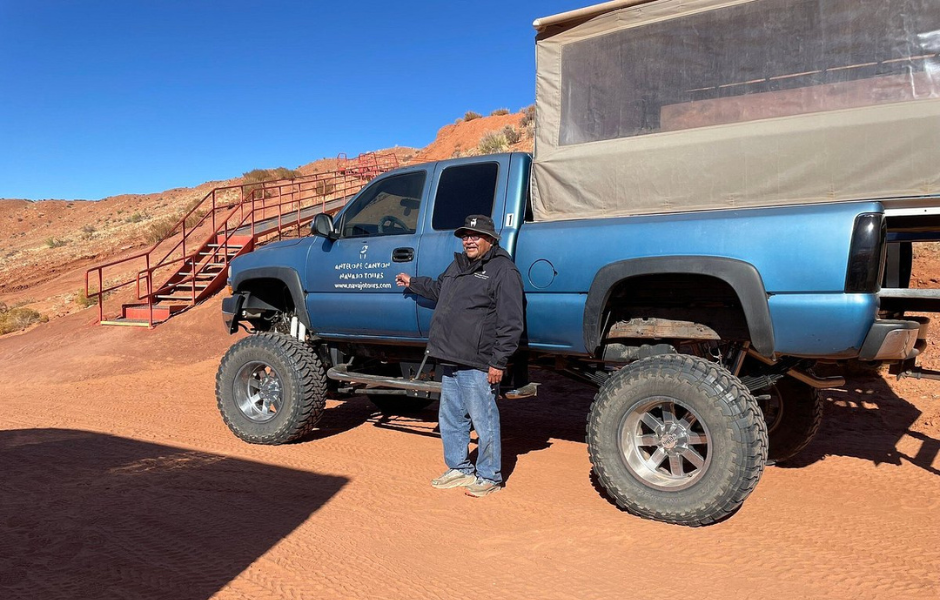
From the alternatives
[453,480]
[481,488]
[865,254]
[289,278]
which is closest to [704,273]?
[865,254]

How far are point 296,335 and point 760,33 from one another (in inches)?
176

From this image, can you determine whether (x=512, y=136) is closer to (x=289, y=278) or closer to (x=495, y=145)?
(x=495, y=145)

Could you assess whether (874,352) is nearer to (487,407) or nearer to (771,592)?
(771,592)

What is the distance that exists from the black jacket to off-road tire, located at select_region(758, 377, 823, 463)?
229 cm

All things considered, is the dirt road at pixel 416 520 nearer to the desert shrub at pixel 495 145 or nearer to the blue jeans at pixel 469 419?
the blue jeans at pixel 469 419

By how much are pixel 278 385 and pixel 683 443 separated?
3641 mm

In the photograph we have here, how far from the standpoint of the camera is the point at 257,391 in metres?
6.36

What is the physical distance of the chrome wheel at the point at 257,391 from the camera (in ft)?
20.3

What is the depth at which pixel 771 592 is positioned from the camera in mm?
3209

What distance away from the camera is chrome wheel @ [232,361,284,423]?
6184 millimetres

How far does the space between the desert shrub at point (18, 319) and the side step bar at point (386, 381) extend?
1336cm

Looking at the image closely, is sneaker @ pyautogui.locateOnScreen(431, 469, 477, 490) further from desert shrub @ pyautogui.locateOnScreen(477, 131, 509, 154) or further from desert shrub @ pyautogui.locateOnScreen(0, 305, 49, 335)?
desert shrub @ pyautogui.locateOnScreen(477, 131, 509, 154)

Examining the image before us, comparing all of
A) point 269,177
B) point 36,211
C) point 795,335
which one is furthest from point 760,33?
point 36,211

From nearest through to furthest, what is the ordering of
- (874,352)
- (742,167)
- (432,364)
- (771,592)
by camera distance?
(771,592), (874,352), (742,167), (432,364)
